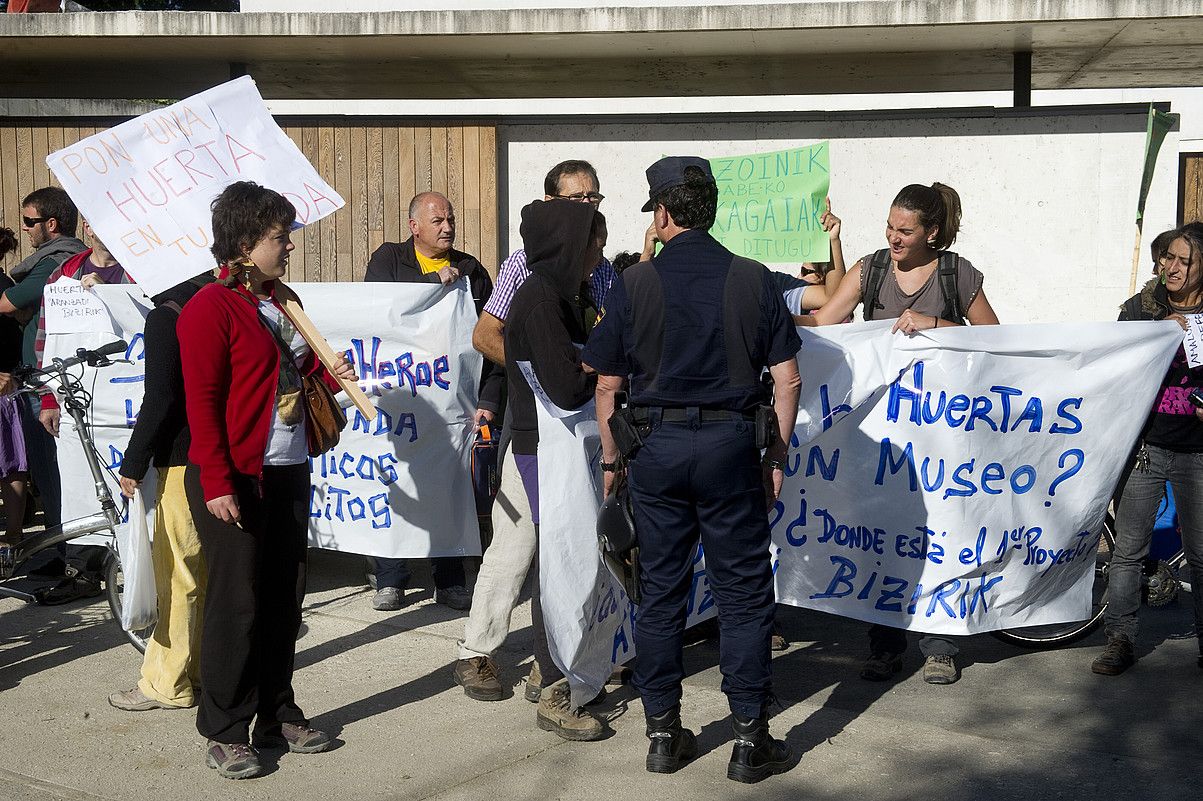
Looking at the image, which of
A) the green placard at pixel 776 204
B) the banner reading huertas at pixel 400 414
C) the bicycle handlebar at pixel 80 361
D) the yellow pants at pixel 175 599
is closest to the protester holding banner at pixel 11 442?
the banner reading huertas at pixel 400 414

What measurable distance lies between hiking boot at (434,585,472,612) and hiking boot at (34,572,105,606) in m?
1.77

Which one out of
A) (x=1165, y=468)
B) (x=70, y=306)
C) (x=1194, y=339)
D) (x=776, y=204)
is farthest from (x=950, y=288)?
(x=70, y=306)

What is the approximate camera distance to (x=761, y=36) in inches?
335

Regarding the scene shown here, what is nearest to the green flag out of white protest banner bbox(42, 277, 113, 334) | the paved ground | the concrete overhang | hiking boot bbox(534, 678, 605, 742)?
the concrete overhang

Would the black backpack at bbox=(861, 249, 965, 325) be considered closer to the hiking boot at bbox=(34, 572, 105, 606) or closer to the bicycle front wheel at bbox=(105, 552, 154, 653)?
the bicycle front wheel at bbox=(105, 552, 154, 653)

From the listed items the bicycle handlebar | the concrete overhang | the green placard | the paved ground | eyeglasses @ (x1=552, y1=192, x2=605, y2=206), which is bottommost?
the paved ground

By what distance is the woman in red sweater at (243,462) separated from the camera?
13.4 feet

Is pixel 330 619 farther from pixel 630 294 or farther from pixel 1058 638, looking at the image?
pixel 1058 638

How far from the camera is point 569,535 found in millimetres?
4555

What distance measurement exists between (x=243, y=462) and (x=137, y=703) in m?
1.38

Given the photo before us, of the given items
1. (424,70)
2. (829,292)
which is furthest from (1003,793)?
(424,70)

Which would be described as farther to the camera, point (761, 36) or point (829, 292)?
point (761, 36)

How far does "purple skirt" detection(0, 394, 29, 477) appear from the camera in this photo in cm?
719

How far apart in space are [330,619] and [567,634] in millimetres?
2050
